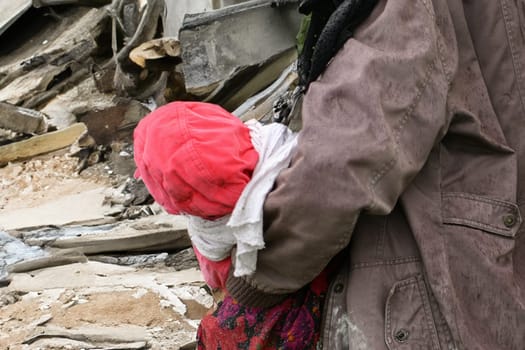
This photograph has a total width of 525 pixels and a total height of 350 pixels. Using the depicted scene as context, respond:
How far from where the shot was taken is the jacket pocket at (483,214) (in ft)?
6.17

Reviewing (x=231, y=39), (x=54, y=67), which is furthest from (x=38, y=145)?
(x=231, y=39)

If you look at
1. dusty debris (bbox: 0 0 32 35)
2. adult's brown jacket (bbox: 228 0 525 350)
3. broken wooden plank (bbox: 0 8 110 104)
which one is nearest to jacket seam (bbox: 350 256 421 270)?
adult's brown jacket (bbox: 228 0 525 350)

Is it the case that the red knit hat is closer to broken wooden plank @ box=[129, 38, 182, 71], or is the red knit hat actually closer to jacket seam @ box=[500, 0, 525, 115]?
jacket seam @ box=[500, 0, 525, 115]

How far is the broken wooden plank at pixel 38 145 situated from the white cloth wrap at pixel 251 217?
487 cm

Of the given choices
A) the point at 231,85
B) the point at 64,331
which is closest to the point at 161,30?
the point at 231,85

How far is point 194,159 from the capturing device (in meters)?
1.86

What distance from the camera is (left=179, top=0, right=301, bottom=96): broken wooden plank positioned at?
4922 millimetres

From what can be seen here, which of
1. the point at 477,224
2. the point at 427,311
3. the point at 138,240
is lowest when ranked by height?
Answer: the point at 138,240

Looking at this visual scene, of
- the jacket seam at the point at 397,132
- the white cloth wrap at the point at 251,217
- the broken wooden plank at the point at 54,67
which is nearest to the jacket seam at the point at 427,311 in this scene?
the jacket seam at the point at 397,132

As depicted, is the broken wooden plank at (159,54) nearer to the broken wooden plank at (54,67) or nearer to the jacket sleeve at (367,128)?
the broken wooden plank at (54,67)

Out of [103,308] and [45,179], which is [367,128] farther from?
[45,179]

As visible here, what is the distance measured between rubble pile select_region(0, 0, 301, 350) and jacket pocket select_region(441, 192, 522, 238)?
2.61ft

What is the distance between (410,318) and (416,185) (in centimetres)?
33

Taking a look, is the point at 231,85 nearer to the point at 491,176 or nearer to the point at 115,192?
the point at 115,192
